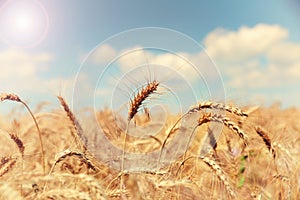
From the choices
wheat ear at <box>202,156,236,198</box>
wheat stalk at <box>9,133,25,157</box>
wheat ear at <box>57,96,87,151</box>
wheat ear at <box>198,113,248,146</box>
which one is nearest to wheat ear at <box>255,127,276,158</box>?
wheat ear at <box>198,113,248,146</box>

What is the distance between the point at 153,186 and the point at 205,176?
783 millimetres

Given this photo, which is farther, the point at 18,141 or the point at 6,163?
the point at 18,141

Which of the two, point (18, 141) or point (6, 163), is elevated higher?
point (18, 141)

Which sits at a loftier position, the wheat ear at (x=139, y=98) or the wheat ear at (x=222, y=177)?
the wheat ear at (x=139, y=98)

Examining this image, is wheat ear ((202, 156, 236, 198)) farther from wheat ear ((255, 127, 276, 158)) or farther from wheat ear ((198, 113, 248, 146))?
wheat ear ((255, 127, 276, 158))

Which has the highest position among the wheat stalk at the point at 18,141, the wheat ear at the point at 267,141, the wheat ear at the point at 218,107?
the wheat ear at the point at 267,141

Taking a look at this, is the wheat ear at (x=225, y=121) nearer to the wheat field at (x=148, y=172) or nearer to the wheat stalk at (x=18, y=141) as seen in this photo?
the wheat field at (x=148, y=172)

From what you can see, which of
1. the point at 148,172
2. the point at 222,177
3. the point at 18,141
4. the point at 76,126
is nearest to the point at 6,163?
the point at 18,141

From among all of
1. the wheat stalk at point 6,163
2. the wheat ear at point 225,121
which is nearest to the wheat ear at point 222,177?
the wheat ear at point 225,121

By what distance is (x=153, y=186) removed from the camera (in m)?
1.46

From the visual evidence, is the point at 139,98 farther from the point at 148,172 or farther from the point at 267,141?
the point at 267,141

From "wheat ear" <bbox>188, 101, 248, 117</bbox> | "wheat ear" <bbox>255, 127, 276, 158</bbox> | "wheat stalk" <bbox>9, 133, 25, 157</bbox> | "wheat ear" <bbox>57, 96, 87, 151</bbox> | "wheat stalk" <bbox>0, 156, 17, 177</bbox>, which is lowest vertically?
"wheat stalk" <bbox>0, 156, 17, 177</bbox>

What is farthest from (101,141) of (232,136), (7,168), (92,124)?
(232,136)

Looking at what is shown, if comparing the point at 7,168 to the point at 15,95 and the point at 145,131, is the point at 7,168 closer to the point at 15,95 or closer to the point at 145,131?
the point at 15,95
